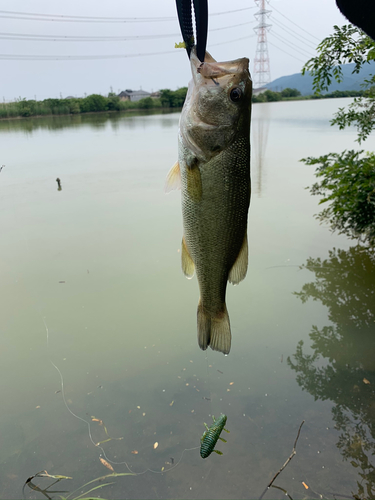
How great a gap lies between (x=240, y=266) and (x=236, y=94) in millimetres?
577

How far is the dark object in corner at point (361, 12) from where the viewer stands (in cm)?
94

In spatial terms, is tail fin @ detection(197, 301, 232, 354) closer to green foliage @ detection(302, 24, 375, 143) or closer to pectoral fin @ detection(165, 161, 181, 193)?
pectoral fin @ detection(165, 161, 181, 193)

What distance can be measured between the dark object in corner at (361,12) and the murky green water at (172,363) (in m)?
2.38

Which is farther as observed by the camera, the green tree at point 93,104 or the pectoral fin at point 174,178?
the green tree at point 93,104

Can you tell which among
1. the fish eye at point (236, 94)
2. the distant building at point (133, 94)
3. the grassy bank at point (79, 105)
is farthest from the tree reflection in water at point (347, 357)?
the distant building at point (133, 94)

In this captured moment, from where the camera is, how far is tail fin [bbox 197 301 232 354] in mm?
1416

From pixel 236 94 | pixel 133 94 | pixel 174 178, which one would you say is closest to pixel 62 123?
pixel 174 178

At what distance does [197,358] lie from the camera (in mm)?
3264

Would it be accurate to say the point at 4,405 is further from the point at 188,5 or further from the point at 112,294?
the point at 188,5

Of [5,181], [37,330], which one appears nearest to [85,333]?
[37,330]

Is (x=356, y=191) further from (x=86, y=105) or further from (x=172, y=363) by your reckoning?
(x=86, y=105)

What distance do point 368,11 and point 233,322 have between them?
309cm

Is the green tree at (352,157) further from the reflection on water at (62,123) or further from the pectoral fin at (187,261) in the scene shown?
the reflection on water at (62,123)

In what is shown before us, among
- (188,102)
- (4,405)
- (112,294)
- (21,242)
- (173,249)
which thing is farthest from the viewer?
(21,242)
